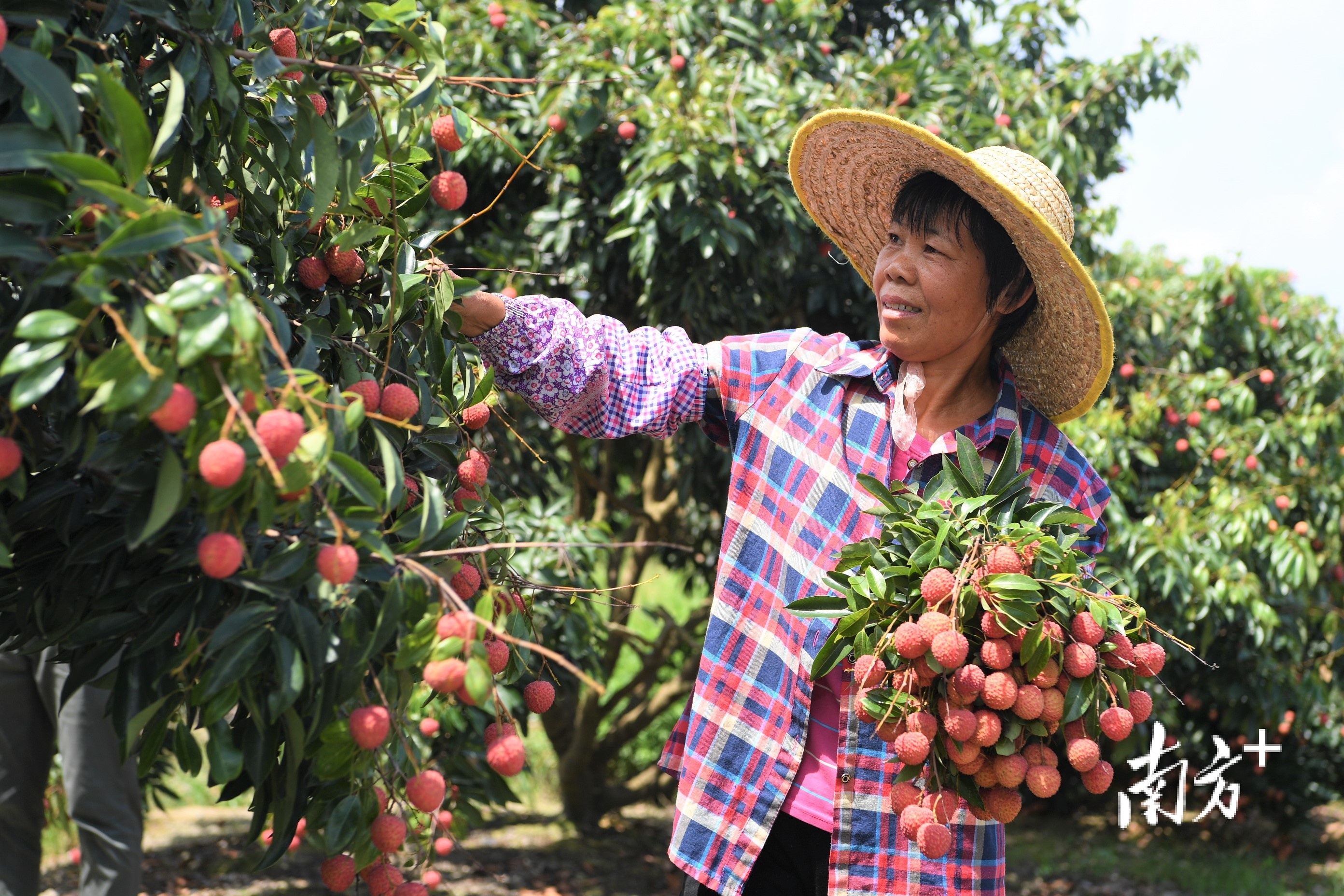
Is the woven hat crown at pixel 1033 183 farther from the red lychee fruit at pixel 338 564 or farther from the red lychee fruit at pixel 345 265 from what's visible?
the red lychee fruit at pixel 338 564

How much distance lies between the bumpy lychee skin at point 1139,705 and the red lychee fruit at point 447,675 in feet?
2.64

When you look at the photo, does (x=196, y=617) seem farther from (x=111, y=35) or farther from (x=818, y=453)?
(x=818, y=453)

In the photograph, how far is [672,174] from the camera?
2830 mm

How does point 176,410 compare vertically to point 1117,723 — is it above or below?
above

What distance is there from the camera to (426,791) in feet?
3.14

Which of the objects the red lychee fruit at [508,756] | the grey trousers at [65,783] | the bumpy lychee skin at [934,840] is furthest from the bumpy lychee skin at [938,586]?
the grey trousers at [65,783]

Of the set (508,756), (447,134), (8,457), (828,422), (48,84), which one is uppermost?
(447,134)

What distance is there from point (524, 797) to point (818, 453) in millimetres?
3486

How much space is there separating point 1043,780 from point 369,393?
80 centimetres

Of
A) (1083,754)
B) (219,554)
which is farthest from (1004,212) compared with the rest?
(219,554)

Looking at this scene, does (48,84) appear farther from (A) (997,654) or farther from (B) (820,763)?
(B) (820,763)

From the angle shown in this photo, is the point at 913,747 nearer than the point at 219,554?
No

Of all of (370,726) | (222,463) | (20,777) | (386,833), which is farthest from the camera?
(20,777)

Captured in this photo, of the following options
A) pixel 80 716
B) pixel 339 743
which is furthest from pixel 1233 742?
pixel 339 743
